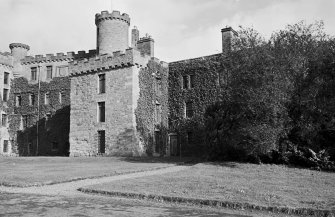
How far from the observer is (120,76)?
31297 millimetres

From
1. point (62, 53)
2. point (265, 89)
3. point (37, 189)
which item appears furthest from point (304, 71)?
point (62, 53)

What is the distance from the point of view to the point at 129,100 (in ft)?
100

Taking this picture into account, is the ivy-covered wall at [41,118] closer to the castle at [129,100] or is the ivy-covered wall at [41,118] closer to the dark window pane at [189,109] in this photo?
the castle at [129,100]

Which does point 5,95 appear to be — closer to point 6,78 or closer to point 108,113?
point 6,78

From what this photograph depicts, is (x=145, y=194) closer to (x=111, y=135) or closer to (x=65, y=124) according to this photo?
(x=111, y=135)

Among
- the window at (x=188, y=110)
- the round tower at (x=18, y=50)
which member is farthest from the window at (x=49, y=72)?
the window at (x=188, y=110)

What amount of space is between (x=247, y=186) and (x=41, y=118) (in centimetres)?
3208

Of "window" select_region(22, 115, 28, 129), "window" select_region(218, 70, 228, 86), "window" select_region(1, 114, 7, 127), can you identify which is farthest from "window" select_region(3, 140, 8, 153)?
"window" select_region(218, 70, 228, 86)

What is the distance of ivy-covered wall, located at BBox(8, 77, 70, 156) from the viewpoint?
3991 centimetres

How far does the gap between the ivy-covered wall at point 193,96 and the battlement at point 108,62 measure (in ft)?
14.3

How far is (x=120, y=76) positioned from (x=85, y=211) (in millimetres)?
22821

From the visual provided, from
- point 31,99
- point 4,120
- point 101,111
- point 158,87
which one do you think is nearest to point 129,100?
point 101,111

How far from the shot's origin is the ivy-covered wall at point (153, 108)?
3128cm

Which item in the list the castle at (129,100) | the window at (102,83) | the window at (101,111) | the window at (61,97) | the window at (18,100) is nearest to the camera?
the castle at (129,100)
